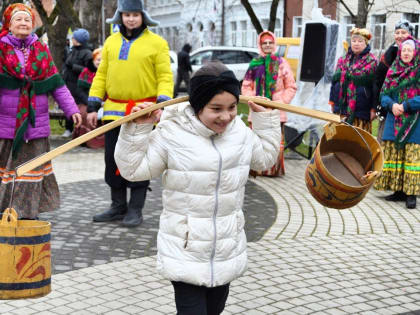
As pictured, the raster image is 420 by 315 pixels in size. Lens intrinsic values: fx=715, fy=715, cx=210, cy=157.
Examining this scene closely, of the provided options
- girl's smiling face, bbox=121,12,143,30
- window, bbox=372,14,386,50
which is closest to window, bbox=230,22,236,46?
window, bbox=372,14,386,50

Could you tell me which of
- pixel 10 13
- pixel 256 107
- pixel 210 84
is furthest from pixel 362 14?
pixel 210 84

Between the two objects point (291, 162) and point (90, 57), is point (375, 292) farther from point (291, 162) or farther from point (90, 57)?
point (90, 57)

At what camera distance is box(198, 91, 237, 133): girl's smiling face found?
3203 millimetres

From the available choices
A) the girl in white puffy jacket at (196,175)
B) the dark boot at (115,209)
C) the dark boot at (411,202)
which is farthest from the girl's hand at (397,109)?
the girl in white puffy jacket at (196,175)

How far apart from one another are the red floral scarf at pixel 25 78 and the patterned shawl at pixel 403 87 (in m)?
4.05

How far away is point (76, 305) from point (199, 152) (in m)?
1.81

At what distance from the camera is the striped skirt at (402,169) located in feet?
26.9

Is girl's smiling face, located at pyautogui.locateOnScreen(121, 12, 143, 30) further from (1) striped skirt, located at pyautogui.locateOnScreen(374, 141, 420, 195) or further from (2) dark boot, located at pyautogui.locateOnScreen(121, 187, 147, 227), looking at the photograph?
(1) striped skirt, located at pyautogui.locateOnScreen(374, 141, 420, 195)

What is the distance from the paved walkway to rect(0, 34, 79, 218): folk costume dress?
49 centimetres

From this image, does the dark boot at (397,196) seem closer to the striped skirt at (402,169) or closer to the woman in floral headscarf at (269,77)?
the striped skirt at (402,169)

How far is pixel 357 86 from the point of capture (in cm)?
920

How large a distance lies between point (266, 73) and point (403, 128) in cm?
202

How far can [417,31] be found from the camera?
99.9 feet

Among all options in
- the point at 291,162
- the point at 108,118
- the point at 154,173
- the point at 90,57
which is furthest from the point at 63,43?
the point at 154,173
